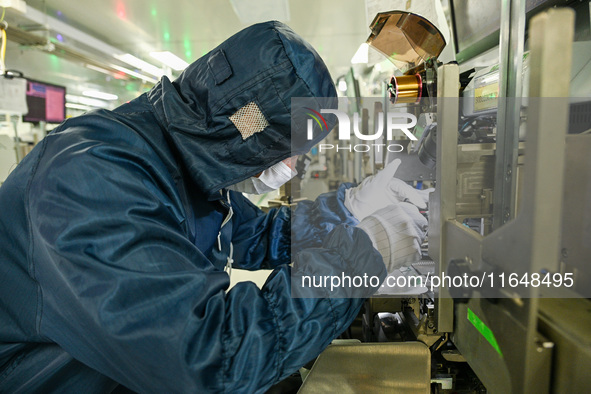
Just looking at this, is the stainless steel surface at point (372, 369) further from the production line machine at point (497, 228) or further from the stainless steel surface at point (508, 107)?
the stainless steel surface at point (508, 107)

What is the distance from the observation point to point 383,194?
105 centimetres

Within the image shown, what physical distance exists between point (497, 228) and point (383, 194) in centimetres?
45

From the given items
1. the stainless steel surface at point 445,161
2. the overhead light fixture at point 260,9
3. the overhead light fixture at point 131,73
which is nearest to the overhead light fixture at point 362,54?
the overhead light fixture at point 260,9

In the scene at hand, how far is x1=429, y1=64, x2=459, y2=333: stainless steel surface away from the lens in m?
0.66

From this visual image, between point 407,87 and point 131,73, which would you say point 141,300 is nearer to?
point 407,87

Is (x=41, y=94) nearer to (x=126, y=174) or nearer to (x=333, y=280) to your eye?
(x=126, y=174)

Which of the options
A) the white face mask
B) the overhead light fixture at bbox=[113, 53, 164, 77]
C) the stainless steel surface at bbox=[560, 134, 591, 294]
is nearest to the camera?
the stainless steel surface at bbox=[560, 134, 591, 294]

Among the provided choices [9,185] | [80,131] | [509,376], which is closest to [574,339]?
[509,376]

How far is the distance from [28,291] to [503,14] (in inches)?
48.5

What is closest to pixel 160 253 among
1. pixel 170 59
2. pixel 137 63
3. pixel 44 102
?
pixel 44 102

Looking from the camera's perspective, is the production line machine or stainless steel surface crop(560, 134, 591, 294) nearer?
the production line machine

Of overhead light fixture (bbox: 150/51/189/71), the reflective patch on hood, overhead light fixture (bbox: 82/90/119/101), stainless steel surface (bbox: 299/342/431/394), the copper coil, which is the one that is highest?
overhead light fixture (bbox: 150/51/189/71)

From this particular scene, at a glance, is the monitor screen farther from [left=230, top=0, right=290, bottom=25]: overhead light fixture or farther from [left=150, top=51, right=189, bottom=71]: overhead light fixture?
[left=230, top=0, right=290, bottom=25]: overhead light fixture

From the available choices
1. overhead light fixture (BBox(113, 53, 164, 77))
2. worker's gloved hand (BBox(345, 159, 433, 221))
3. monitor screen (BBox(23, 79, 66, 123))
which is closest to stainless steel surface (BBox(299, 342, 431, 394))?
worker's gloved hand (BBox(345, 159, 433, 221))
